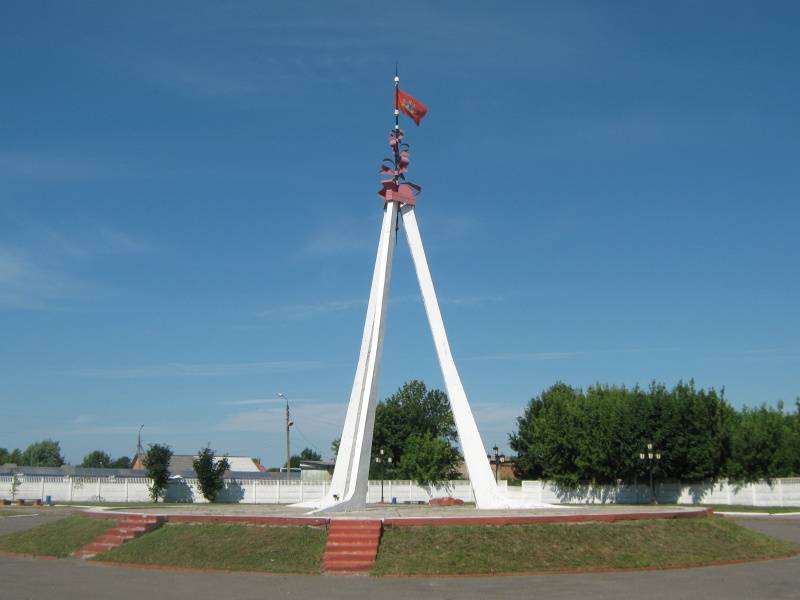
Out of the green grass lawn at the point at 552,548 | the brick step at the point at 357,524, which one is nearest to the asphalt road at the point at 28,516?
the brick step at the point at 357,524

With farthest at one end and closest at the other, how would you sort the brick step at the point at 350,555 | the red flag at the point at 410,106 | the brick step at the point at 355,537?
the red flag at the point at 410,106 < the brick step at the point at 355,537 < the brick step at the point at 350,555

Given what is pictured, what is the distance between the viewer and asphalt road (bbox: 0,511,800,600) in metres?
14.6

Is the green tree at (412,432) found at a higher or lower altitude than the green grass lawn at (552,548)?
higher

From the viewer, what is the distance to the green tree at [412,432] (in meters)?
55.6

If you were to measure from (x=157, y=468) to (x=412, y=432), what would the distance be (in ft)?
74.7

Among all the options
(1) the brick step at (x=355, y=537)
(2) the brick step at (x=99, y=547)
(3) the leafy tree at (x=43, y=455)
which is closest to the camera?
(1) the brick step at (x=355, y=537)

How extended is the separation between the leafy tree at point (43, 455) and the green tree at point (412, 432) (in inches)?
3067

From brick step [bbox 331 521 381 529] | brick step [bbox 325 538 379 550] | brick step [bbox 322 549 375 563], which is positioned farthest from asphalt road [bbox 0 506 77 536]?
brick step [bbox 322 549 375 563]

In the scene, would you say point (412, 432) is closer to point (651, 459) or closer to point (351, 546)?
point (651, 459)

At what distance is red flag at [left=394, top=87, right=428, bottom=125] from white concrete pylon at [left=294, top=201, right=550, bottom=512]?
155 inches

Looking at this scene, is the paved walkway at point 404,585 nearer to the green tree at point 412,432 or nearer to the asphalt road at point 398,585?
the asphalt road at point 398,585

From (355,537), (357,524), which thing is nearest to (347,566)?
(355,537)

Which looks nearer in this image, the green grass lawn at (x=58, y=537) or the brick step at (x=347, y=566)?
the brick step at (x=347, y=566)

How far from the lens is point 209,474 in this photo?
1905 inches
